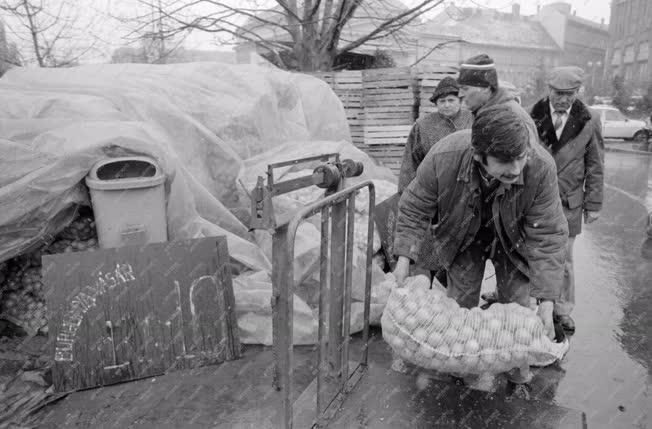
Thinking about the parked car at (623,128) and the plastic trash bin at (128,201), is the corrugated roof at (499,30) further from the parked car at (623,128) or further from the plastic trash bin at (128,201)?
the plastic trash bin at (128,201)

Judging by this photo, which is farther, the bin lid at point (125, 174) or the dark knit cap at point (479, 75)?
the bin lid at point (125, 174)

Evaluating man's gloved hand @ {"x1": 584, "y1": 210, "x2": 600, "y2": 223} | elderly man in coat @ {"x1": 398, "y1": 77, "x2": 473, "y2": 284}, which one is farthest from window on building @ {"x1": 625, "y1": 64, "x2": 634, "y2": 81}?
elderly man in coat @ {"x1": 398, "y1": 77, "x2": 473, "y2": 284}

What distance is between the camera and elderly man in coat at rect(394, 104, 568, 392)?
239 cm

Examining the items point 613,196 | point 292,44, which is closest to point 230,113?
point 292,44

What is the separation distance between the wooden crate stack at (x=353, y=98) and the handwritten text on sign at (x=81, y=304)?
6312 mm

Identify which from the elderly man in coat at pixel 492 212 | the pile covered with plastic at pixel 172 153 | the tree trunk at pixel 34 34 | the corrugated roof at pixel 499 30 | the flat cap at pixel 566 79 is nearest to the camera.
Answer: the elderly man in coat at pixel 492 212

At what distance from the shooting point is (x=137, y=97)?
4930 millimetres

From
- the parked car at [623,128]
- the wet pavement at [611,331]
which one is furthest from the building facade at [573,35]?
the wet pavement at [611,331]

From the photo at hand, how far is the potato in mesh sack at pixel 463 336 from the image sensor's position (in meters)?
2.43

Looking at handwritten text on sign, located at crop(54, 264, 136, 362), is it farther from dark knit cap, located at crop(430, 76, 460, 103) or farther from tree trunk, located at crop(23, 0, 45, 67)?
tree trunk, located at crop(23, 0, 45, 67)

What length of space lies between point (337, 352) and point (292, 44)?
10232mm

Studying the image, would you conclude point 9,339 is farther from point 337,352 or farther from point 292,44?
point 292,44

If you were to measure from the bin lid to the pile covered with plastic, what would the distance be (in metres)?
0.06

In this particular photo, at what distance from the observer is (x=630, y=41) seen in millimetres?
41312
